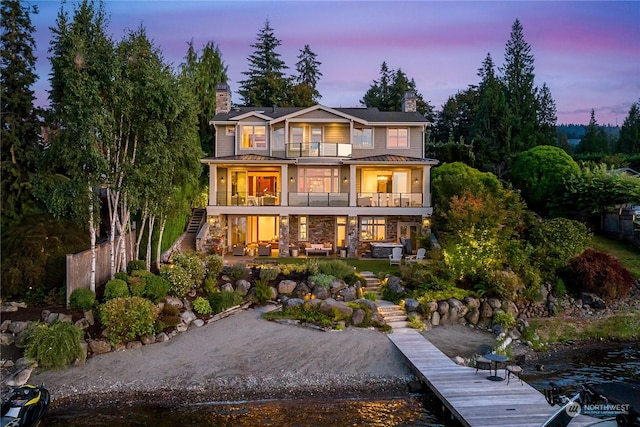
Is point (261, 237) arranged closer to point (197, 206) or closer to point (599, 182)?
point (197, 206)

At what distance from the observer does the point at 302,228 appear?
3020 centimetres

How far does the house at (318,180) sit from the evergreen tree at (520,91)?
15211 millimetres

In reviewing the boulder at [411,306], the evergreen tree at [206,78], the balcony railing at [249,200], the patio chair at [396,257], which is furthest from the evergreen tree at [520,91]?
the boulder at [411,306]

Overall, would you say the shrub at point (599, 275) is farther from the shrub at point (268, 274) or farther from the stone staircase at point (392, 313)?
the shrub at point (268, 274)

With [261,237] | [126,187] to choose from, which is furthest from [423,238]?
[126,187]

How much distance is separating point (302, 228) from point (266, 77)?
76.3ft

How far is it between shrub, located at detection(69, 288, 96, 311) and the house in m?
11.3

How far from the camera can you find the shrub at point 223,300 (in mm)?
18781

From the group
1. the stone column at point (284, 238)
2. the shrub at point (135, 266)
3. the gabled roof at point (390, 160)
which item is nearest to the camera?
the shrub at point (135, 266)

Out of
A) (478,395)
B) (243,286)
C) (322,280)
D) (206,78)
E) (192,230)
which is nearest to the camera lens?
(478,395)

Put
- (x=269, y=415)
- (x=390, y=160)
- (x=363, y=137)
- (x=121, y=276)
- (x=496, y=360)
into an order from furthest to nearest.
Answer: (x=363, y=137) < (x=390, y=160) < (x=121, y=276) < (x=496, y=360) < (x=269, y=415)

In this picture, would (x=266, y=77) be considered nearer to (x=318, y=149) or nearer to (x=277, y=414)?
(x=318, y=149)

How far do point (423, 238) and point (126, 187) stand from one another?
1473 cm

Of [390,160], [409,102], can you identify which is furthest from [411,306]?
[409,102]
